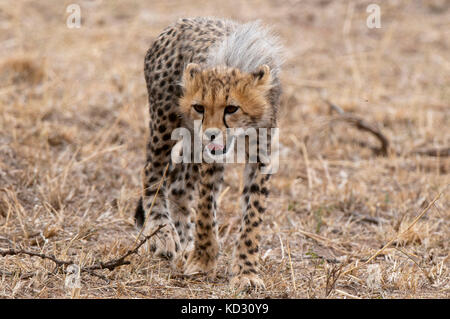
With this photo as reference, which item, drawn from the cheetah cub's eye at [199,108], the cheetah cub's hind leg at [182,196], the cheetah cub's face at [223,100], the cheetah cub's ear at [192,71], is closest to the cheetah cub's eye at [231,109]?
the cheetah cub's face at [223,100]

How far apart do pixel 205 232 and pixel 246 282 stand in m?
0.38

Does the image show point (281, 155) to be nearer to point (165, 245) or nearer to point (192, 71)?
point (165, 245)

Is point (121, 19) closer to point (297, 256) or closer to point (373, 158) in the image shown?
point (373, 158)

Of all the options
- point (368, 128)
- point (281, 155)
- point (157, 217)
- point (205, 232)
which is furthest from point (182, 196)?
point (368, 128)

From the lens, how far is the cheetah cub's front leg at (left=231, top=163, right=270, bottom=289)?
349 cm

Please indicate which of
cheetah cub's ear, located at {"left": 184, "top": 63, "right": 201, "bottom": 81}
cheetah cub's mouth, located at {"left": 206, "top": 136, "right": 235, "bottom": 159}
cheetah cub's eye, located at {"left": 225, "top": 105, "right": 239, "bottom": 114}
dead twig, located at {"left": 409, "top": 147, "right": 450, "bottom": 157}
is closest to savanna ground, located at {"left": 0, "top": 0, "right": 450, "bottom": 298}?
dead twig, located at {"left": 409, "top": 147, "right": 450, "bottom": 157}

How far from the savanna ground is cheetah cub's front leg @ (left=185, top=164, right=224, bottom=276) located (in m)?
0.09

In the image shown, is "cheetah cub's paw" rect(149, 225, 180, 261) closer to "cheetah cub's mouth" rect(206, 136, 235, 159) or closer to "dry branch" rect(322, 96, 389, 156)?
"cheetah cub's mouth" rect(206, 136, 235, 159)

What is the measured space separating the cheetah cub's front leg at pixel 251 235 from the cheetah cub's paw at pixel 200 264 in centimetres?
13

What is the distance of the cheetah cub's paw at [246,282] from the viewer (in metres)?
3.44

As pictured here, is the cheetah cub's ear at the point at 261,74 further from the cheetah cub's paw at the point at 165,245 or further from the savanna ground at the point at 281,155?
the cheetah cub's paw at the point at 165,245
